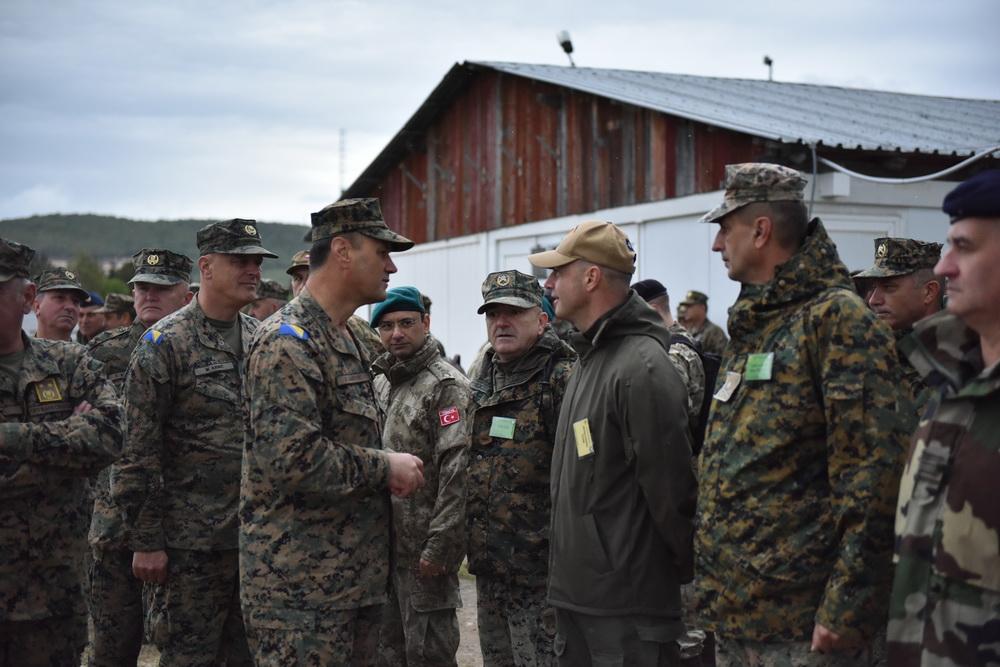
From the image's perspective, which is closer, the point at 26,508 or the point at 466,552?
the point at 26,508

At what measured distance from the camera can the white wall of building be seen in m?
10.4

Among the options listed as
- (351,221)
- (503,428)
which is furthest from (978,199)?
(503,428)

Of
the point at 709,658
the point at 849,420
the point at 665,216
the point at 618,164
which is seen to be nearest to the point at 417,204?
the point at 618,164

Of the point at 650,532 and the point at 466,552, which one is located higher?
the point at 650,532

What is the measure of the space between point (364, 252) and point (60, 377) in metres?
1.60

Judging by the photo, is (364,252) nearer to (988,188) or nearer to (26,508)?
(26,508)

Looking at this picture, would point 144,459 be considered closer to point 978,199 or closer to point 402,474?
point 402,474

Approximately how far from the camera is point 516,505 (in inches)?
201

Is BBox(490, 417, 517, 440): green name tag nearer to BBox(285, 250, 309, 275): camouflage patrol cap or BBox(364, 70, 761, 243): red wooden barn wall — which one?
BBox(285, 250, 309, 275): camouflage patrol cap

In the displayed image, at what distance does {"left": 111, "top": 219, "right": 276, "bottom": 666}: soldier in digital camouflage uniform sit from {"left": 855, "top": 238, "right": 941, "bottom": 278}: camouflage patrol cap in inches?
146

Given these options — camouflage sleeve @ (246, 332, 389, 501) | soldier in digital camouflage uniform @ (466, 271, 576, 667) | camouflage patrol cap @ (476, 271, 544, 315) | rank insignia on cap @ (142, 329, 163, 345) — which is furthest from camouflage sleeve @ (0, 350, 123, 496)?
camouflage patrol cap @ (476, 271, 544, 315)

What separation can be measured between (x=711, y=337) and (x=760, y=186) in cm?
780

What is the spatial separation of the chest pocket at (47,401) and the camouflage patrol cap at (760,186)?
303 centimetres

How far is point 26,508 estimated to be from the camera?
4320mm
